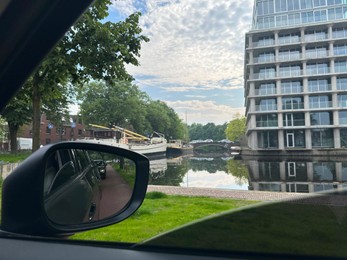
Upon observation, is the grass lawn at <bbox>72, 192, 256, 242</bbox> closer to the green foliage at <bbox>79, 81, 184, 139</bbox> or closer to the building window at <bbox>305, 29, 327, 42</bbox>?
the green foliage at <bbox>79, 81, 184, 139</bbox>

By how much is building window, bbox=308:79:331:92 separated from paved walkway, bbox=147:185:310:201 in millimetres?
614

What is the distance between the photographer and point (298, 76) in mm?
1703

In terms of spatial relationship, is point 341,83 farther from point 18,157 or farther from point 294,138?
point 18,157

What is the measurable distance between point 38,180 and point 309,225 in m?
0.98

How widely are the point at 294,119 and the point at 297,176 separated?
0.33m

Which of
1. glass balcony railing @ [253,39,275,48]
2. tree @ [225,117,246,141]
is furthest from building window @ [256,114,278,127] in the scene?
glass balcony railing @ [253,39,275,48]

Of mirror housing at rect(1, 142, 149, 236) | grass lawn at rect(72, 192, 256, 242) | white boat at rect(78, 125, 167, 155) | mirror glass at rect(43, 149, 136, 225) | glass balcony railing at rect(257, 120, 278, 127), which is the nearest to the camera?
mirror housing at rect(1, 142, 149, 236)

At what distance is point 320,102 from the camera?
158cm

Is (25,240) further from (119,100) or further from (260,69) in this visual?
(260,69)


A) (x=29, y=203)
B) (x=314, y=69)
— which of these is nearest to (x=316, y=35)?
(x=314, y=69)

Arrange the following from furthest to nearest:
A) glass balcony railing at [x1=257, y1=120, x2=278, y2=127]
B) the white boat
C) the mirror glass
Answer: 1. glass balcony railing at [x1=257, y1=120, x2=278, y2=127]
2. the white boat
3. the mirror glass

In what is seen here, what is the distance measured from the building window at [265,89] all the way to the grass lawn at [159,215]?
73 cm

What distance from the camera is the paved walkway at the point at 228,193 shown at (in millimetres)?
1349

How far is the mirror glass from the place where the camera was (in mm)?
1100
